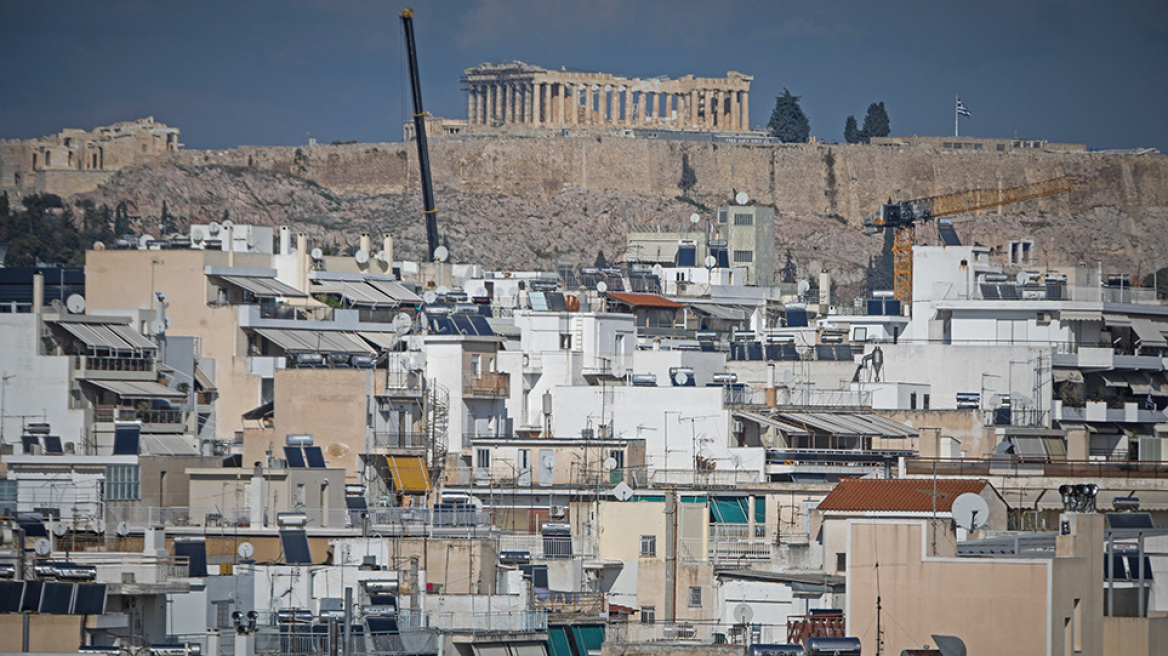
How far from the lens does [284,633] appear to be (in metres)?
22.7

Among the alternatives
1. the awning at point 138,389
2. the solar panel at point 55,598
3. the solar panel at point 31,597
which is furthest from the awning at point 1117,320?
the solar panel at point 31,597

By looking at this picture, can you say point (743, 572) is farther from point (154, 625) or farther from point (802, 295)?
point (802, 295)

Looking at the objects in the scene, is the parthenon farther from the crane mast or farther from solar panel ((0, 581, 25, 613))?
solar panel ((0, 581, 25, 613))

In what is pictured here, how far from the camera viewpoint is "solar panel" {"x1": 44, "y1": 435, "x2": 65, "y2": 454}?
33.0 m

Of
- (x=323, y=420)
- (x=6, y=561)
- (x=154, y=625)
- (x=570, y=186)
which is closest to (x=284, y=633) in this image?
(x=154, y=625)

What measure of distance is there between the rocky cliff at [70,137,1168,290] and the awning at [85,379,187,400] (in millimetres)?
73478

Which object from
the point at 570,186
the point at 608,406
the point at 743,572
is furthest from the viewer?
the point at 570,186

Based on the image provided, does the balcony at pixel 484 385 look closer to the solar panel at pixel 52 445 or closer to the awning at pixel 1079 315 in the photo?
the solar panel at pixel 52 445

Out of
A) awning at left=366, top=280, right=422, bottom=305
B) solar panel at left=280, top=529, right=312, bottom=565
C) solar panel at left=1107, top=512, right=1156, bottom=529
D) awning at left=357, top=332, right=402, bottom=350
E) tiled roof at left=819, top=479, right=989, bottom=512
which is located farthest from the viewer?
awning at left=366, top=280, right=422, bottom=305

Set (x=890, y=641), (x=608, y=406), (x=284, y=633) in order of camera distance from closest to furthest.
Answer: (x=890, y=641)
(x=284, y=633)
(x=608, y=406)

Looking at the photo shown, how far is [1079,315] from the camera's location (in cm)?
4378

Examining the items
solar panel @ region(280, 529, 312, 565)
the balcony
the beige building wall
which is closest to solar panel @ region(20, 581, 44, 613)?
solar panel @ region(280, 529, 312, 565)

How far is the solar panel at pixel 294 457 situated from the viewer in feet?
103

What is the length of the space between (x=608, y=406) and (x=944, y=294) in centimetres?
1042
